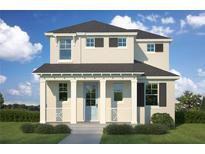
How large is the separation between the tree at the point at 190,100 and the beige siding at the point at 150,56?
411 inches

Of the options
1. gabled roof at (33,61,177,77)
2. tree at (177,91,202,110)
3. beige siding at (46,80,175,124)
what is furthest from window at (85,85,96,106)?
tree at (177,91,202,110)

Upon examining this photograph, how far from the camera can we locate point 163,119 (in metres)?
24.8

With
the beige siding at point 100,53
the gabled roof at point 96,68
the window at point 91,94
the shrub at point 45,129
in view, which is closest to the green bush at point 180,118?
the gabled roof at point 96,68

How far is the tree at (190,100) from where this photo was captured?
129 feet

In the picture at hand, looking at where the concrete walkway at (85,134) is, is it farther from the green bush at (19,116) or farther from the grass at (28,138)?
the green bush at (19,116)

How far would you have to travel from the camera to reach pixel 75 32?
27.2 meters

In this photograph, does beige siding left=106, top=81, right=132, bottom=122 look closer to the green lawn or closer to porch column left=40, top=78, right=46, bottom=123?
porch column left=40, top=78, right=46, bottom=123

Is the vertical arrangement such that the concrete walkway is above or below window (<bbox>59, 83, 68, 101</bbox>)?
below

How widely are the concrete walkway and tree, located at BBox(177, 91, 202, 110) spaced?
1792 centimetres

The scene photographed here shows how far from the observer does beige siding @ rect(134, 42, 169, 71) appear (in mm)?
30016

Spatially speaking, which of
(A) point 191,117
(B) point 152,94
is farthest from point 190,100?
(B) point 152,94

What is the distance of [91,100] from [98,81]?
153 cm

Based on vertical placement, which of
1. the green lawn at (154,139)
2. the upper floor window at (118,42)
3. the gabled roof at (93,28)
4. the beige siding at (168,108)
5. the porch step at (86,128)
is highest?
the gabled roof at (93,28)
